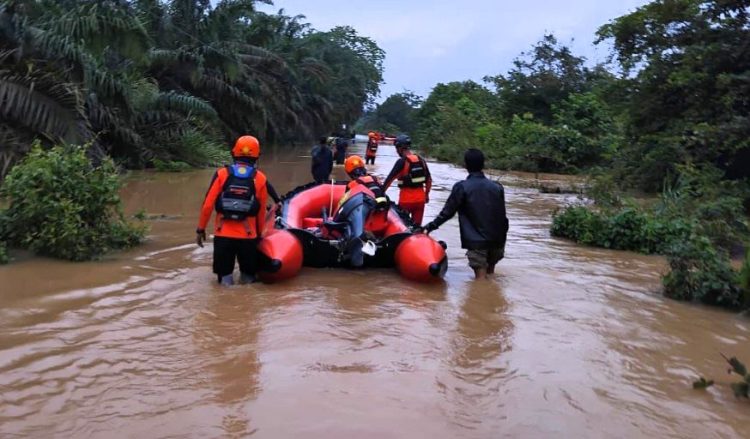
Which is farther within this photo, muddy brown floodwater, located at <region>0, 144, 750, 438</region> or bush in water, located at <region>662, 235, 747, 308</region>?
bush in water, located at <region>662, 235, 747, 308</region>

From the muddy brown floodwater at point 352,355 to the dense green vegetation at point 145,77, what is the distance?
3.09 meters

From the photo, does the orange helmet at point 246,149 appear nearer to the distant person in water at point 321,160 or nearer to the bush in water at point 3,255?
Answer: the bush in water at point 3,255

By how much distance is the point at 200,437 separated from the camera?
11.7ft

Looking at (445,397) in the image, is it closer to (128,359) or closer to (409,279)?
(128,359)

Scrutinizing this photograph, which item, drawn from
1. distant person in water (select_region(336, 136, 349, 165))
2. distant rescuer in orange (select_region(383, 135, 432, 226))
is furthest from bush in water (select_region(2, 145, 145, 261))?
distant person in water (select_region(336, 136, 349, 165))

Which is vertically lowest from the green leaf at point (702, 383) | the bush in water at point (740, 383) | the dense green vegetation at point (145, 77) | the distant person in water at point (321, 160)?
the green leaf at point (702, 383)

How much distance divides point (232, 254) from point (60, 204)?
6.95 feet

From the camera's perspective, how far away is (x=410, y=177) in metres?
8.92

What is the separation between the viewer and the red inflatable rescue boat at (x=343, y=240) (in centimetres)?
699

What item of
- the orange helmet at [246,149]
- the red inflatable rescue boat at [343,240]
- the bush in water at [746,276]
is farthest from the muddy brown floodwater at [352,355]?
the orange helmet at [246,149]

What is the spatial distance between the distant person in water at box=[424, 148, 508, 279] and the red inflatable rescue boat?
0.32m

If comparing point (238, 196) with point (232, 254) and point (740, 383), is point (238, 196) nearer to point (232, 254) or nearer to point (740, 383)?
point (232, 254)

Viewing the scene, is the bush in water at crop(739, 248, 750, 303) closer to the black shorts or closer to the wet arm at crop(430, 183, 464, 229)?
the wet arm at crop(430, 183, 464, 229)

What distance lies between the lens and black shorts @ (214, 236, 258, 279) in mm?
6633
